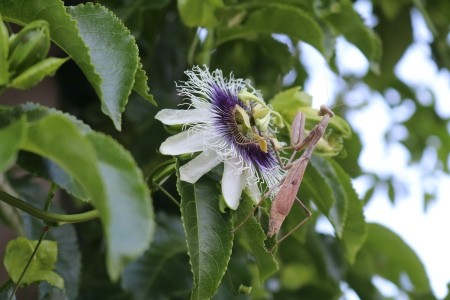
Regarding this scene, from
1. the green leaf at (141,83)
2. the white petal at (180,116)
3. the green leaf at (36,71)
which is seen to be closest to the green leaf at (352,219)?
the white petal at (180,116)

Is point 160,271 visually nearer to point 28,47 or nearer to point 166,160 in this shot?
point 166,160

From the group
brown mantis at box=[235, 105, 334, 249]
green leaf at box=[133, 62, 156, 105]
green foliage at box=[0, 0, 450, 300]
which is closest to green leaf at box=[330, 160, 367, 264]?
green foliage at box=[0, 0, 450, 300]

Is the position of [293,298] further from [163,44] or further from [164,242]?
[163,44]

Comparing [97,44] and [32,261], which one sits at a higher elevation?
[97,44]

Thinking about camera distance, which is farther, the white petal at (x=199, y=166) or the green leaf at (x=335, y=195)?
the green leaf at (x=335, y=195)

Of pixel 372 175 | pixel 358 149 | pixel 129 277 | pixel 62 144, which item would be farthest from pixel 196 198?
pixel 372 175

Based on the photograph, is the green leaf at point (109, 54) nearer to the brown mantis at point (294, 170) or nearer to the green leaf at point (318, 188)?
the brown mantis at point (294, 170)

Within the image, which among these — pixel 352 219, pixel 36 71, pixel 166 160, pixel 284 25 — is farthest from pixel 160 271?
pixel 36 71
